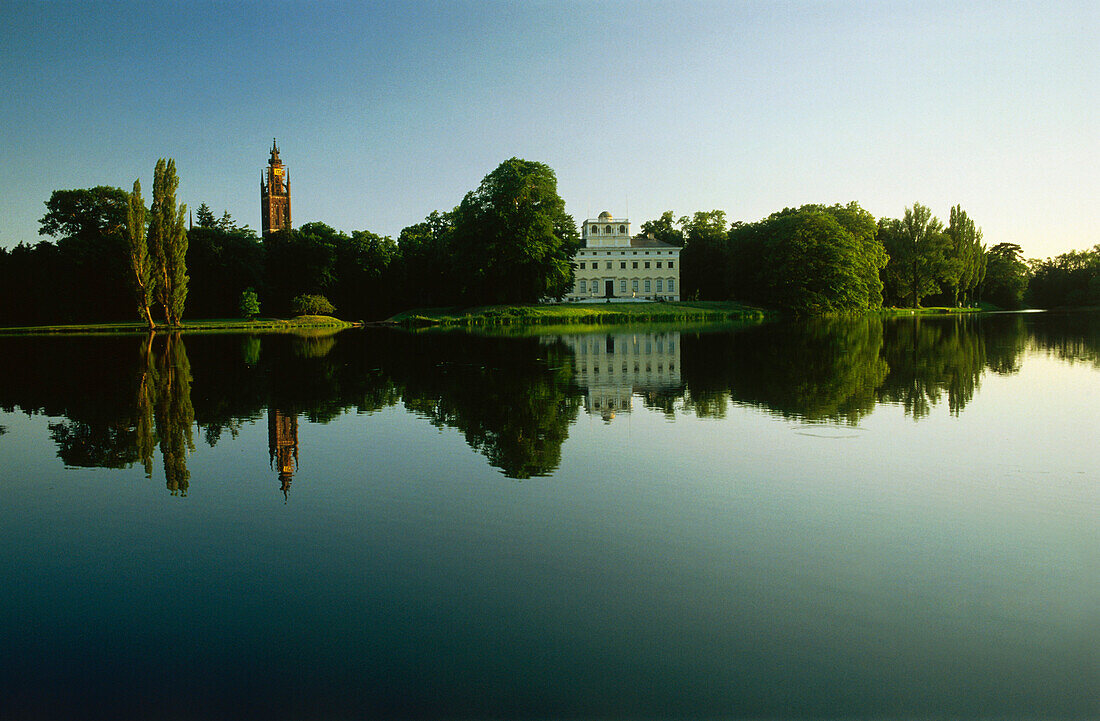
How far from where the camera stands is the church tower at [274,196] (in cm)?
11756

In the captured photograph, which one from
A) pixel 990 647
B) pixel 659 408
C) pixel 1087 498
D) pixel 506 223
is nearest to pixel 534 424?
pixel 659 408

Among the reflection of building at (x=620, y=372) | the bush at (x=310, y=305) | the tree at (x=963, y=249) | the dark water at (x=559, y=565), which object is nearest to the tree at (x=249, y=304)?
the bush at (x=310, y=305)

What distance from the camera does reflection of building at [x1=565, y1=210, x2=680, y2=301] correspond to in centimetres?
7950

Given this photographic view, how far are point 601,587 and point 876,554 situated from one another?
2049 millimetres

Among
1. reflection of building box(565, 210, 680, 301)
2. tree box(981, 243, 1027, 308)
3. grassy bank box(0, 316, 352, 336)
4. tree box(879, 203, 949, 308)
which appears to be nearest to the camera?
grassy bank box(0, 316, 352, 336)

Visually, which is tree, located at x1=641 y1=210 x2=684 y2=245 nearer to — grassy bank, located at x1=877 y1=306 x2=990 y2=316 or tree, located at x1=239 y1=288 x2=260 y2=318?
grassy bank, located at x1=877 y1=306 x2=990 y2=316

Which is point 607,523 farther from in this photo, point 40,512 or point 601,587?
point 40,512

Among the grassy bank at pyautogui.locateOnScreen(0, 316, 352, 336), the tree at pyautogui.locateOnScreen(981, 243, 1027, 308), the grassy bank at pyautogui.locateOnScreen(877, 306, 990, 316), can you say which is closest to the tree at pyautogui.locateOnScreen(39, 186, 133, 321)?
the grassy bank at pyautogui.locateOnScreen(0, 316, 352, 336)

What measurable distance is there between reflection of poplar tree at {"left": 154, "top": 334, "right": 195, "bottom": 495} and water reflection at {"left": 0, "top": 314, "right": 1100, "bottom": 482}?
3 centimetres

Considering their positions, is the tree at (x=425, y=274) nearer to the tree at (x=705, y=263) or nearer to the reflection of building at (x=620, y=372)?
the tree at (x=705, y=263)

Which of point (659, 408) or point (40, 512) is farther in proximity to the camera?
point (659, 408)

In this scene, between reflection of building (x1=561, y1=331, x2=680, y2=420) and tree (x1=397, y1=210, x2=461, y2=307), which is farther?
tree (x1=397, y1=210, x2=461, y2=307)

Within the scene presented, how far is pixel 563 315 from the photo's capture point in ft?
189

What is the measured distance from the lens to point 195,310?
220ft
